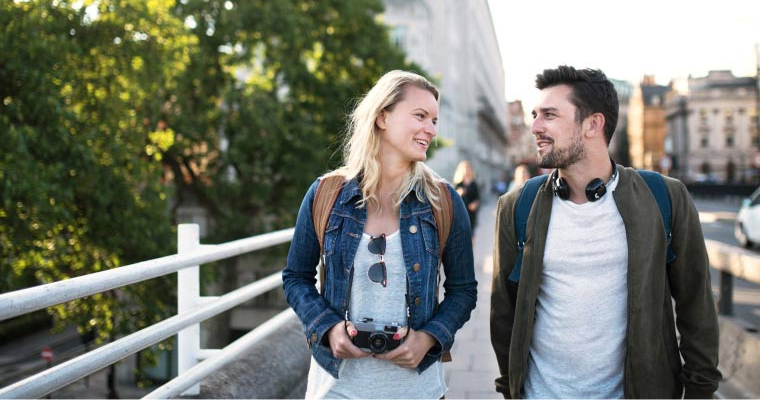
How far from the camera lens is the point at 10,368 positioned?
29.5 metres

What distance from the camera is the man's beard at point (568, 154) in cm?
238

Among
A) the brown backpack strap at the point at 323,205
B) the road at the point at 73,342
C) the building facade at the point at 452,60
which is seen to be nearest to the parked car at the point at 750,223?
the road at the point at 73,342

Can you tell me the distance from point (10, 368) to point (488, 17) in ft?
266

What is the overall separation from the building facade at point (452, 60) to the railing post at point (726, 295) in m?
20.7

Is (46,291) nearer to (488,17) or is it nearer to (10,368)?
(10,368)

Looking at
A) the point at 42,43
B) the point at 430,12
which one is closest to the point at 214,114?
the point at 42,43

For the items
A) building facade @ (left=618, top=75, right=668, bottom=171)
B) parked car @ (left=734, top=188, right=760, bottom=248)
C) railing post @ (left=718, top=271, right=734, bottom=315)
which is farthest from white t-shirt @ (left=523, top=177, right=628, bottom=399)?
building facade @ (left=618, top=75, right=668, bottom=171)

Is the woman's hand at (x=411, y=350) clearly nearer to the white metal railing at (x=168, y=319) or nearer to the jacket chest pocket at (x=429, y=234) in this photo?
the jacket chest pocket at (x=429, y=234)

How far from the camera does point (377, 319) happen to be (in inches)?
86.7

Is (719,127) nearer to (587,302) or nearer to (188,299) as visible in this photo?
(188,299)

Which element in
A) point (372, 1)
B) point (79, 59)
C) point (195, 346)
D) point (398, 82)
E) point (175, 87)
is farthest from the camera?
point (372, 1)

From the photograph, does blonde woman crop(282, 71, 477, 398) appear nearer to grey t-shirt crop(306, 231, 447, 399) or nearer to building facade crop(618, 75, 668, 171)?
grey t-shirt crop(306, 231, 447, 399)

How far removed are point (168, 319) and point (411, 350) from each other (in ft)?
5.84

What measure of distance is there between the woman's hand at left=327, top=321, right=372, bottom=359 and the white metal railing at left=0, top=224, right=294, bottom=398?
3.26 ft
